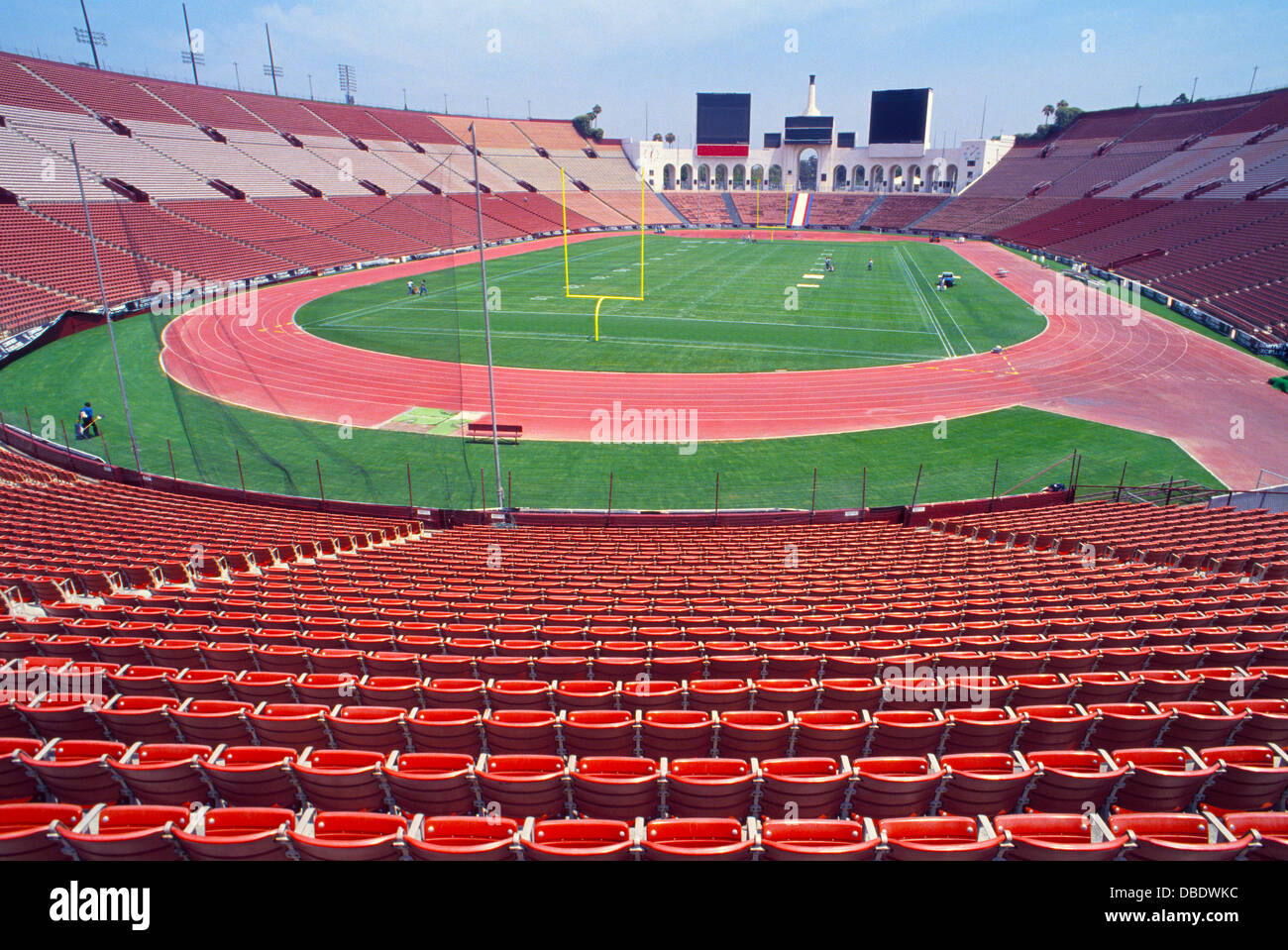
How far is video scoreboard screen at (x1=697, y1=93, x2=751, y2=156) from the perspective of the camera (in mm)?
122375

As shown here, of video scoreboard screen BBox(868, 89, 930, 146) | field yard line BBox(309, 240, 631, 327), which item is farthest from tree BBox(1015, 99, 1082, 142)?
field yard line BBox(309, 240, 631, 327)

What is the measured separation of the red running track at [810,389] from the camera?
88.3ft

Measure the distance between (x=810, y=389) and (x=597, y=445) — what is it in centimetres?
1175

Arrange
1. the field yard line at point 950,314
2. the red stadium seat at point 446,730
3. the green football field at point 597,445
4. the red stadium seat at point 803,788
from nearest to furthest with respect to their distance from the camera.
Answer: the red stadium seat at point 803,788
the red stadium seat at point 446,730
the green football field at point 597,445
the field yard line at point 950,314

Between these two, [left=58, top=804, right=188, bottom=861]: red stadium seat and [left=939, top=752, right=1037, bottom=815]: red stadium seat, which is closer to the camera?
[left=58, top=804, right=188, bottom=861]: red stadium seat

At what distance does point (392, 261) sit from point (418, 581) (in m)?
63.4

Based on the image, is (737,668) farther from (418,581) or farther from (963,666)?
(418,581)

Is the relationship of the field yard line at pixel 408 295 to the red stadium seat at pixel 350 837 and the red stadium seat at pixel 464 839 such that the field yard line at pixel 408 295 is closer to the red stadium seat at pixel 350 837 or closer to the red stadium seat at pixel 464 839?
the red stadium seat at pixel 350 837

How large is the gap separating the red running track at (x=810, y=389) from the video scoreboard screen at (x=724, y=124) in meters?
97.5

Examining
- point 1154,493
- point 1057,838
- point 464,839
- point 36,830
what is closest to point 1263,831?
point 1057,838

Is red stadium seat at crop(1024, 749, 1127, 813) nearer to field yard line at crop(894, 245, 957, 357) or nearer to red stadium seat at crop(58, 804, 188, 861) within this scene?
red stadium seat at crop(58, 804, 188, 861)

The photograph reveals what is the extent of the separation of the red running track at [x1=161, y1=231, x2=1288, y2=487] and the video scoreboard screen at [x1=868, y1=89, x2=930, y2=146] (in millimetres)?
89075

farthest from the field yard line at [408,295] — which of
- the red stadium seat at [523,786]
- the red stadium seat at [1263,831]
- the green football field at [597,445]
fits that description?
the red stadium seat at [1263,831]

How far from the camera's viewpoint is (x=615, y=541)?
16.2 metres
